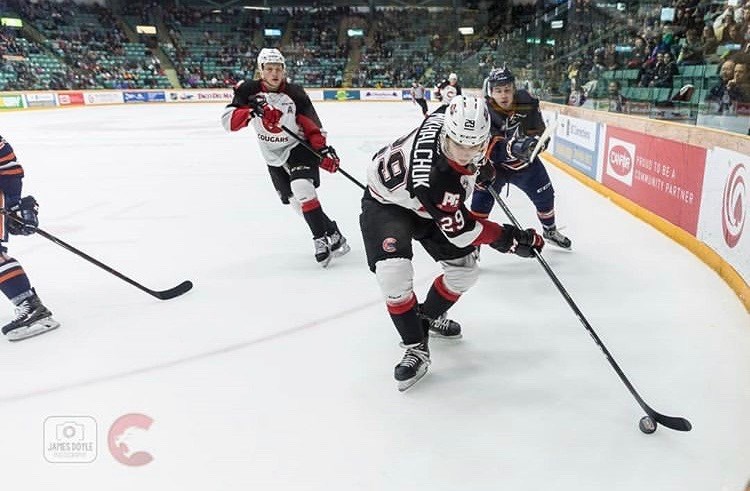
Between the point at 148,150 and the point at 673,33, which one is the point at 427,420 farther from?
the point at 148,150

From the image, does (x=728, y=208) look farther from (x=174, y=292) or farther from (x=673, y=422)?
(x=174, y=292)

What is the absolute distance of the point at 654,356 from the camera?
2.43 meters

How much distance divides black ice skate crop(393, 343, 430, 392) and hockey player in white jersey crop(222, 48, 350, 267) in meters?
1.55

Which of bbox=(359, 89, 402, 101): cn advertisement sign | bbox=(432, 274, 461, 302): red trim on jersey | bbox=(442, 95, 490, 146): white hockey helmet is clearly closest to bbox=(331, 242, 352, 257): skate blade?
bbox=(432, 274, 461, 302): red trim on jersey

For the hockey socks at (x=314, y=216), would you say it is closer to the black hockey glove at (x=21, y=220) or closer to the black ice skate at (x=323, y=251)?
the black ice skate at (x=323, y=251)

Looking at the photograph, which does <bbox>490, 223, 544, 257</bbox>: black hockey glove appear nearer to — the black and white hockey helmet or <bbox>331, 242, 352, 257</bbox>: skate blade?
the black and white hockey helmet

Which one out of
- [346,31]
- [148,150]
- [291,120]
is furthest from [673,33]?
[346,31]

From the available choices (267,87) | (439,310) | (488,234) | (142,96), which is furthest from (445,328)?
(142,96)

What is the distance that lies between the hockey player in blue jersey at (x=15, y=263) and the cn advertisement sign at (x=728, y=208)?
3706 mm

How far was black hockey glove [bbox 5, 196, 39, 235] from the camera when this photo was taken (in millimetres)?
2748

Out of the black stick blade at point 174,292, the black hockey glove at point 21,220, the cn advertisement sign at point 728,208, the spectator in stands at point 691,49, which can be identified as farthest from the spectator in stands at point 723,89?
the black hockey glove at point 21,220

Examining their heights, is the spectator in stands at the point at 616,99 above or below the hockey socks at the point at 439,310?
above

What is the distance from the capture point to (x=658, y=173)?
430cm

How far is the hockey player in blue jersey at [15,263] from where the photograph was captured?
8.89 ft
